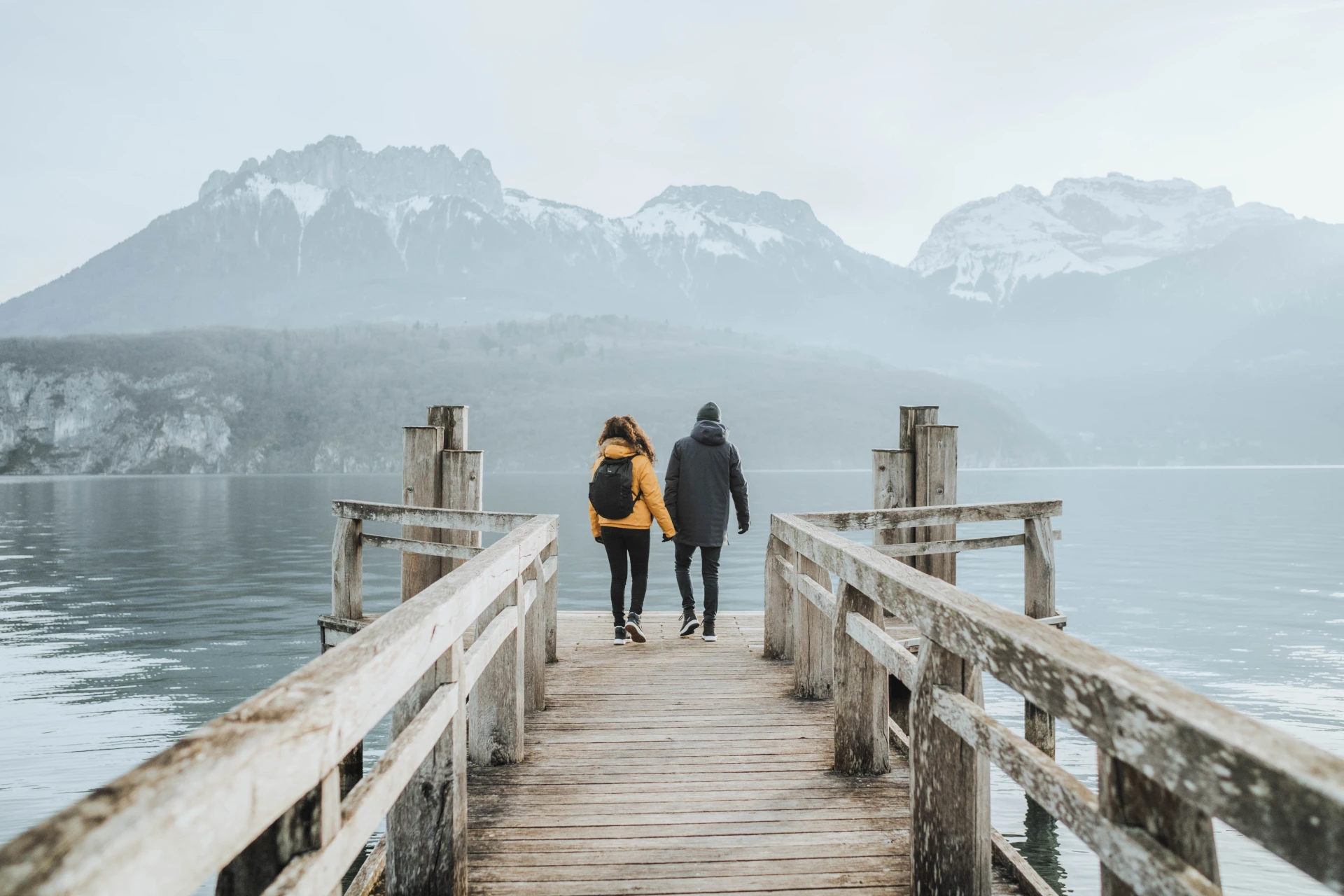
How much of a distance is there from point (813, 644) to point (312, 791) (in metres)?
4.67

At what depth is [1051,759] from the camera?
2.59 m

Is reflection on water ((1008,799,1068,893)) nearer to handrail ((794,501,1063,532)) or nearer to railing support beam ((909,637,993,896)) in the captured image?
handrail ((794,501,1063,532))

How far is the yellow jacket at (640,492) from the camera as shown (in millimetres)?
7340

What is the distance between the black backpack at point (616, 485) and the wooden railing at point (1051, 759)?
8.96ft

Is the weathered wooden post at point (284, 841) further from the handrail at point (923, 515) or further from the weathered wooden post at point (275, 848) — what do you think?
the handrail at point (923, 515)

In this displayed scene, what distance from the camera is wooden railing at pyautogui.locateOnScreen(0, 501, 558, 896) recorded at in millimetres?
1121

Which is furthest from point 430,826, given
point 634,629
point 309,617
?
point 309,617

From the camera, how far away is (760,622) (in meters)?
9.80

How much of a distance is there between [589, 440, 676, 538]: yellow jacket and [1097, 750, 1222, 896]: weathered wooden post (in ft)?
17.9

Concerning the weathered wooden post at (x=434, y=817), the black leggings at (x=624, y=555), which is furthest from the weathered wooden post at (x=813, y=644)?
the weathered wooden post at (x=434, y=817)

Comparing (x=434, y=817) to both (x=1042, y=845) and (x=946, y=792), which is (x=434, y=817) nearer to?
(x=946, y=792)

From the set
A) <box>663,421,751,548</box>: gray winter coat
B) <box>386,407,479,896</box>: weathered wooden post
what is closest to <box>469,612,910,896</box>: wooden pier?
<box>386,407,479,896</box>: weathered wooden post

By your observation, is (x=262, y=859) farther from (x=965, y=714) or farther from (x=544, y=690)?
(x=544, y=690)

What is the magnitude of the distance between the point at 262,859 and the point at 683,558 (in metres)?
6.69
